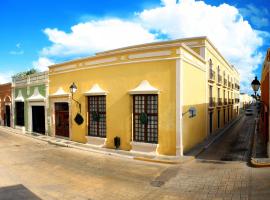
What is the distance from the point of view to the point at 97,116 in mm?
15594

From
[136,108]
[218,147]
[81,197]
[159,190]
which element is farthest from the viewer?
[218,147]

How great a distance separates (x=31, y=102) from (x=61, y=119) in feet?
18.1

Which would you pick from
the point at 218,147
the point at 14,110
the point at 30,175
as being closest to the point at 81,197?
the point at 30,175

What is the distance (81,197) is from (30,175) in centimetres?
361

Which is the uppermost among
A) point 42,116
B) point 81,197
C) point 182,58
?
point 182,58

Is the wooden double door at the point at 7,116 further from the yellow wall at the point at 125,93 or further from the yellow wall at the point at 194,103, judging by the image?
the yellow wall at the point at 194,103

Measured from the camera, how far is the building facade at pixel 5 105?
90.8ft

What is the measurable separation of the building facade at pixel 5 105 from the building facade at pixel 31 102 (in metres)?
1.83

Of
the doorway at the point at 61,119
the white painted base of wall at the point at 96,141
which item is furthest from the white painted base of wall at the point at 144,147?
the doorway at the point at 61,119

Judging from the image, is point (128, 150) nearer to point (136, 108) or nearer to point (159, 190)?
point (136, 108)

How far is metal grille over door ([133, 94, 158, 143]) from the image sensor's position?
13367 millimetres

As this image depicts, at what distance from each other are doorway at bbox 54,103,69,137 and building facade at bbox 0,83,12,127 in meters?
11.2

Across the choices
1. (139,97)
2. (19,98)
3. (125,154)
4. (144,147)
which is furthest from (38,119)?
(144,147)

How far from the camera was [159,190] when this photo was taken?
27.2 ft
